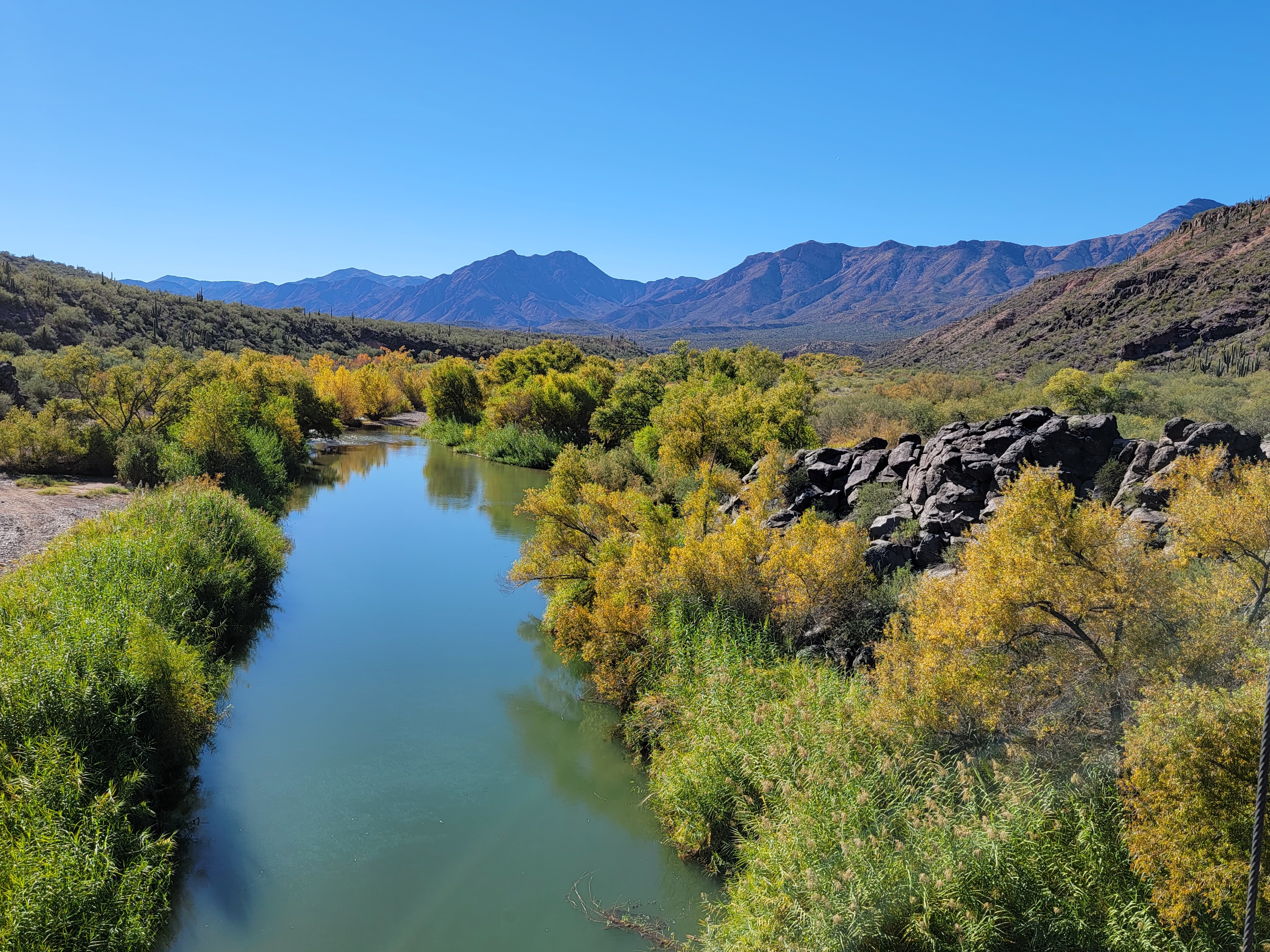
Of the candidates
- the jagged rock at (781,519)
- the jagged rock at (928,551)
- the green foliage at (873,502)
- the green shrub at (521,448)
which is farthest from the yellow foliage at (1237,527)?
the green shrub at (521,448)

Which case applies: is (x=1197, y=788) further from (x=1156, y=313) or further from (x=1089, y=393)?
(x=1156, y=313)

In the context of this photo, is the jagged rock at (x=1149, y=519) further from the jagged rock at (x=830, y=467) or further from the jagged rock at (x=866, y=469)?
the jagged rock at (x=830, y=467)

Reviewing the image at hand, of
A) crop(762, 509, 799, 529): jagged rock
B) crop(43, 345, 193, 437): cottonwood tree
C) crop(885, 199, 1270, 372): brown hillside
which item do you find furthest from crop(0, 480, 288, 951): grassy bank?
crop(885, 199, 1270, 372): brown hillside

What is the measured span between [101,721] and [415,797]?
5227 millimetres

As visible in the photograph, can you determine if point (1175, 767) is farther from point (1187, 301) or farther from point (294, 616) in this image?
point (1187, 301)

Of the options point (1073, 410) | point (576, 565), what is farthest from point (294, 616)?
point (1073, 410)

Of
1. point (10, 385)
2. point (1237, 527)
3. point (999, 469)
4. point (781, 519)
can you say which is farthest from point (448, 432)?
point (1237, 527)

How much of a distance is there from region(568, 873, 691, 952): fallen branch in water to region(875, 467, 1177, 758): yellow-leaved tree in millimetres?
4698

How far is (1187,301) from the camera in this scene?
53.3 meters

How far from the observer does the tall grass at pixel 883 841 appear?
23.7 feet

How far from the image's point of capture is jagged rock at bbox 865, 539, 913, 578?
1537cm

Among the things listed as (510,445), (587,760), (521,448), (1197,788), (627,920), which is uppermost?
(1197,788)

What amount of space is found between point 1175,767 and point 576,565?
14.2 m

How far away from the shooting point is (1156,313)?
55.0 m
